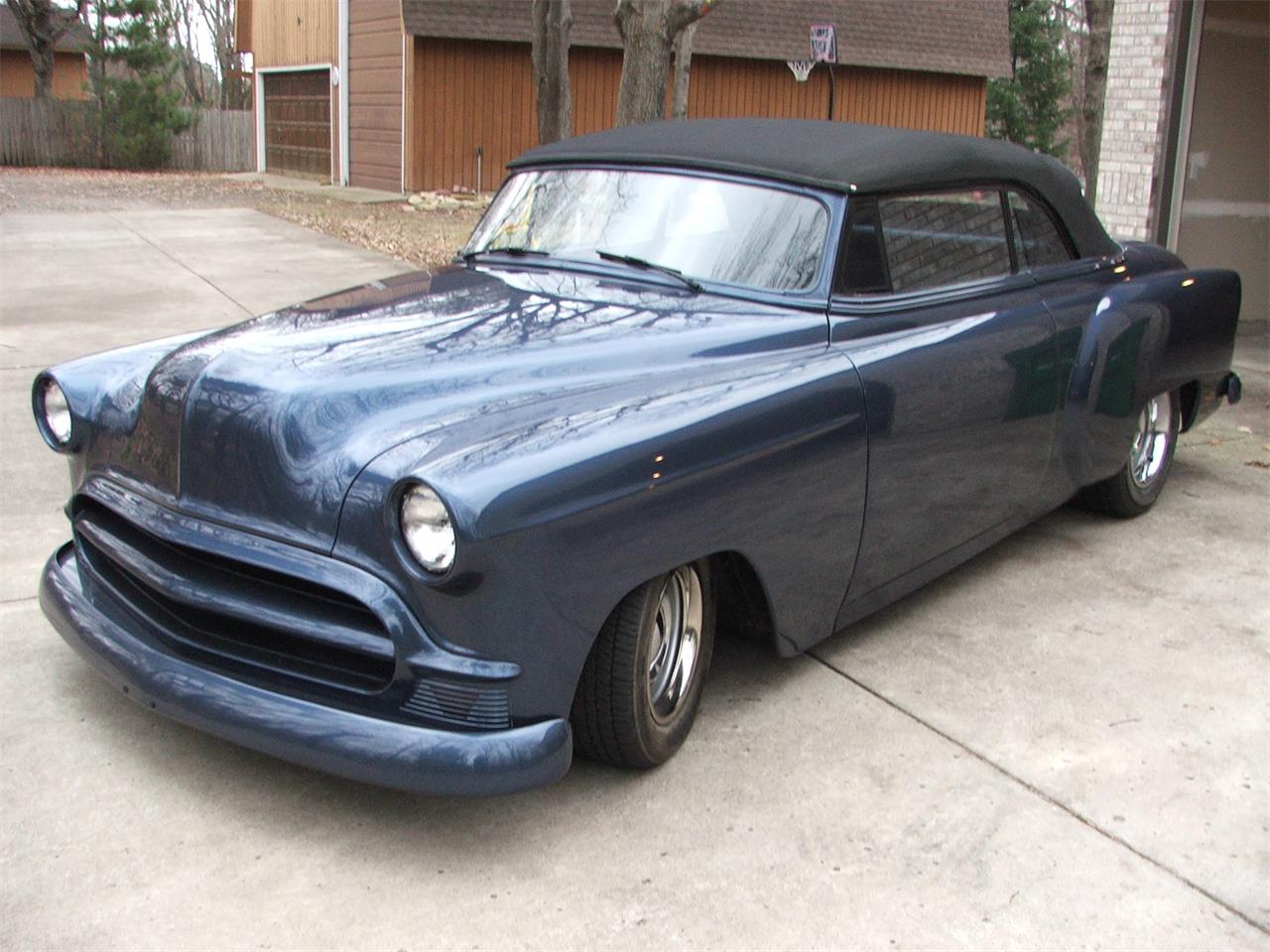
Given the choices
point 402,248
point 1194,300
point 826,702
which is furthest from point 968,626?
point 402,248

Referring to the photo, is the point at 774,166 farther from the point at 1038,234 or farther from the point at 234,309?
the point at 234,309

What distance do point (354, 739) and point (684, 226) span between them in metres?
2.01

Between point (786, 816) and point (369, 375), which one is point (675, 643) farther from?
point (369, 375)

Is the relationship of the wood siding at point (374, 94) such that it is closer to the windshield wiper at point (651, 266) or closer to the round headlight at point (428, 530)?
the windshield wiper at point (651, 266)

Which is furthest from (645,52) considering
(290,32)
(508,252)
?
(290,32)

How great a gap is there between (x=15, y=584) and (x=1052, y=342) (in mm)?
3592

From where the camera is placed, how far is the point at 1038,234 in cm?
486

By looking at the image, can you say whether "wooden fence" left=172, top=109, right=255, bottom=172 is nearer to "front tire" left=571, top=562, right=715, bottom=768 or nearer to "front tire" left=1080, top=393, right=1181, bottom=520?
"front tire" left=1080, top=393, right=1181, bottom=520

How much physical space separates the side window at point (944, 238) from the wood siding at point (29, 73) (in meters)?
40.1

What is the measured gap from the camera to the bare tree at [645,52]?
11047 millimetres

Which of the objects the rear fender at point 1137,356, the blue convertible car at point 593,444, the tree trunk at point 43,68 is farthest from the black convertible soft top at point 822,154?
the tree trunk at point 43,68

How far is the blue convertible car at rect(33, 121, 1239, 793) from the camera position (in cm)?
280

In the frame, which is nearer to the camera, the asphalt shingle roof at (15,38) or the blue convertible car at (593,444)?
the blue convertible car at (593,444)

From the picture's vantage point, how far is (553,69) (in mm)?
16172
